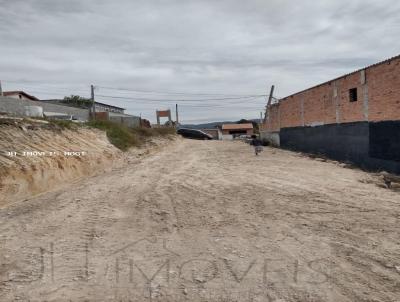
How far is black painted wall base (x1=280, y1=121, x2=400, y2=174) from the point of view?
14.4 meters

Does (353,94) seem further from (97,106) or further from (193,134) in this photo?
(97,106)

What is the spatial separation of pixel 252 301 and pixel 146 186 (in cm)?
770

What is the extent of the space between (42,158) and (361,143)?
13340 mm

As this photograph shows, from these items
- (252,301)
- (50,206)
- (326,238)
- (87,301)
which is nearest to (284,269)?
(252,301)

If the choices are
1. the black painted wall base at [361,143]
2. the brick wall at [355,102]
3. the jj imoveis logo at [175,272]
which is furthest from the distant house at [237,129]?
the jj imoveis logo at [175,272]

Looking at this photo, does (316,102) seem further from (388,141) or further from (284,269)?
→ (284,269)

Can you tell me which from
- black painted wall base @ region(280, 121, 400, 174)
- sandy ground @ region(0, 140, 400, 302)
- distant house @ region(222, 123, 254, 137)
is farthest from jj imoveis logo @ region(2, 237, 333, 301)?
distant house @ region(222, 123, 254, 137)

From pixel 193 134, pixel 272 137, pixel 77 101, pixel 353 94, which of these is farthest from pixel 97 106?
pixel 353 94

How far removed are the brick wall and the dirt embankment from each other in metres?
11.8

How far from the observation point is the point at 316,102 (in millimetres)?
22984

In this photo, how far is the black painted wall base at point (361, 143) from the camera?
1440cm

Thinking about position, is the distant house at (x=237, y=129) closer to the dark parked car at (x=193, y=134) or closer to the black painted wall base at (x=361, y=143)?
the dark parked car at (x=193, y=134)

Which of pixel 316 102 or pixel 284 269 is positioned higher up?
pixel 316 102

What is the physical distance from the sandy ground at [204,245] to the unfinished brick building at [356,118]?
5.40 metres
